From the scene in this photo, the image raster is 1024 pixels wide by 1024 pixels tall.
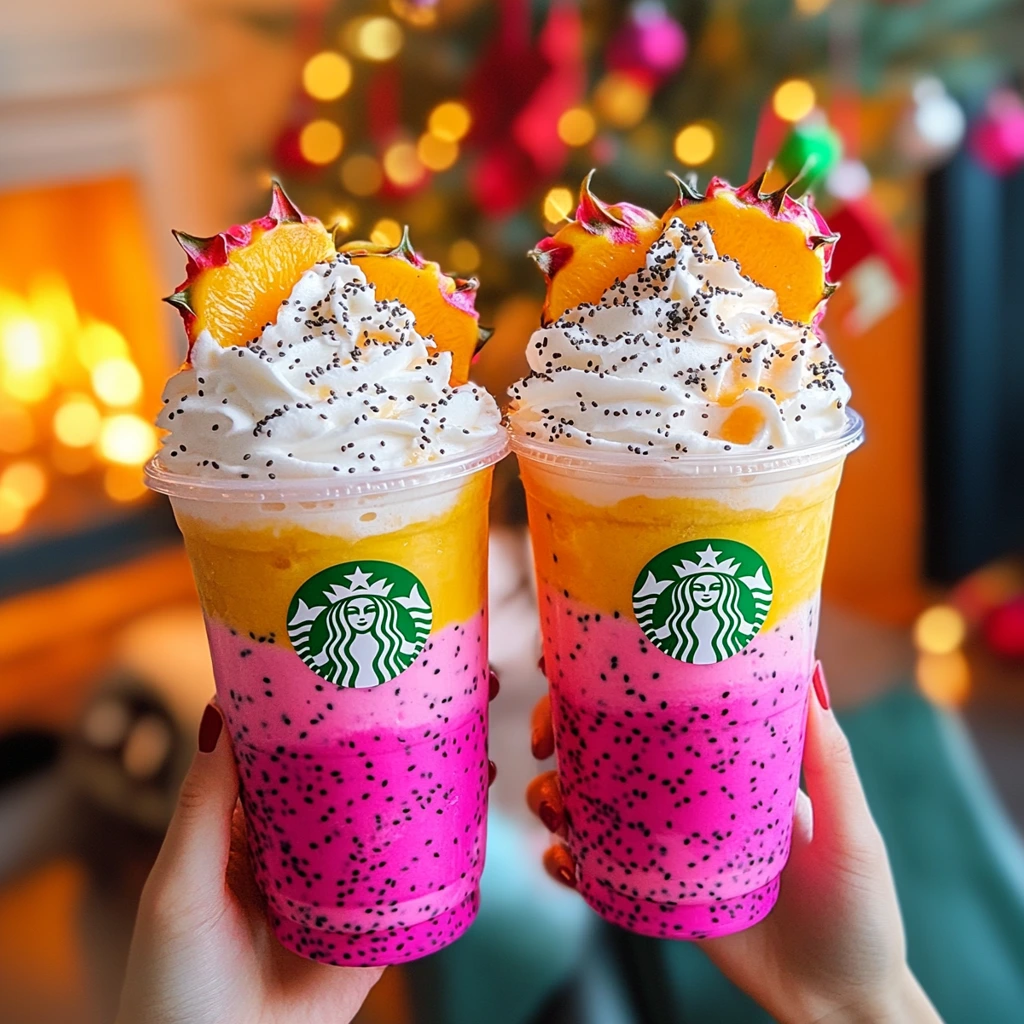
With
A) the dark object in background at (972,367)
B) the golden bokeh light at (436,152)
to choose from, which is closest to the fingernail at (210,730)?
the golden bokeh light at (436,152)

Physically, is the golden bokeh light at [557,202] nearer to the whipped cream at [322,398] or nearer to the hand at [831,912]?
the whipped cream at [322,398]

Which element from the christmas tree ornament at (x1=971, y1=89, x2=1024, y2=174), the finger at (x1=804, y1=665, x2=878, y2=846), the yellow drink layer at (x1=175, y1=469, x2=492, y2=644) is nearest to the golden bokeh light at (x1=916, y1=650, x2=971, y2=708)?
the christmas tree ornament at (x1=971, y1=89, x2=1024, y2=174)

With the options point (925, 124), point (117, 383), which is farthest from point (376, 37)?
point (117, 383)

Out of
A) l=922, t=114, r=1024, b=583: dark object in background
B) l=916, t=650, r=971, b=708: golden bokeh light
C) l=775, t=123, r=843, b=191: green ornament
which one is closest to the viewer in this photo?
l=775, t=123, r=843, b=191: green ornament

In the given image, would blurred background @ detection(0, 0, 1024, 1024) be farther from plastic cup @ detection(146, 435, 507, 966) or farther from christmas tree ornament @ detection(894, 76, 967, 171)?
plastic cup @ detection(146, 435, 507, 966)

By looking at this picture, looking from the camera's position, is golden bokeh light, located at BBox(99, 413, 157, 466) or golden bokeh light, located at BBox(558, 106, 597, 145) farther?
golden bokeh light, located at BBox(99, 413, 157, 466)

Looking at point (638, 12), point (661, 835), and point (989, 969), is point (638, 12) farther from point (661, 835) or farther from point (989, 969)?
point (989, 969)

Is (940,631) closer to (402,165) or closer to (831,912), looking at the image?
(402,165)

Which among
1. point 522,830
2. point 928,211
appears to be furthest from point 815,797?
point 928,211
